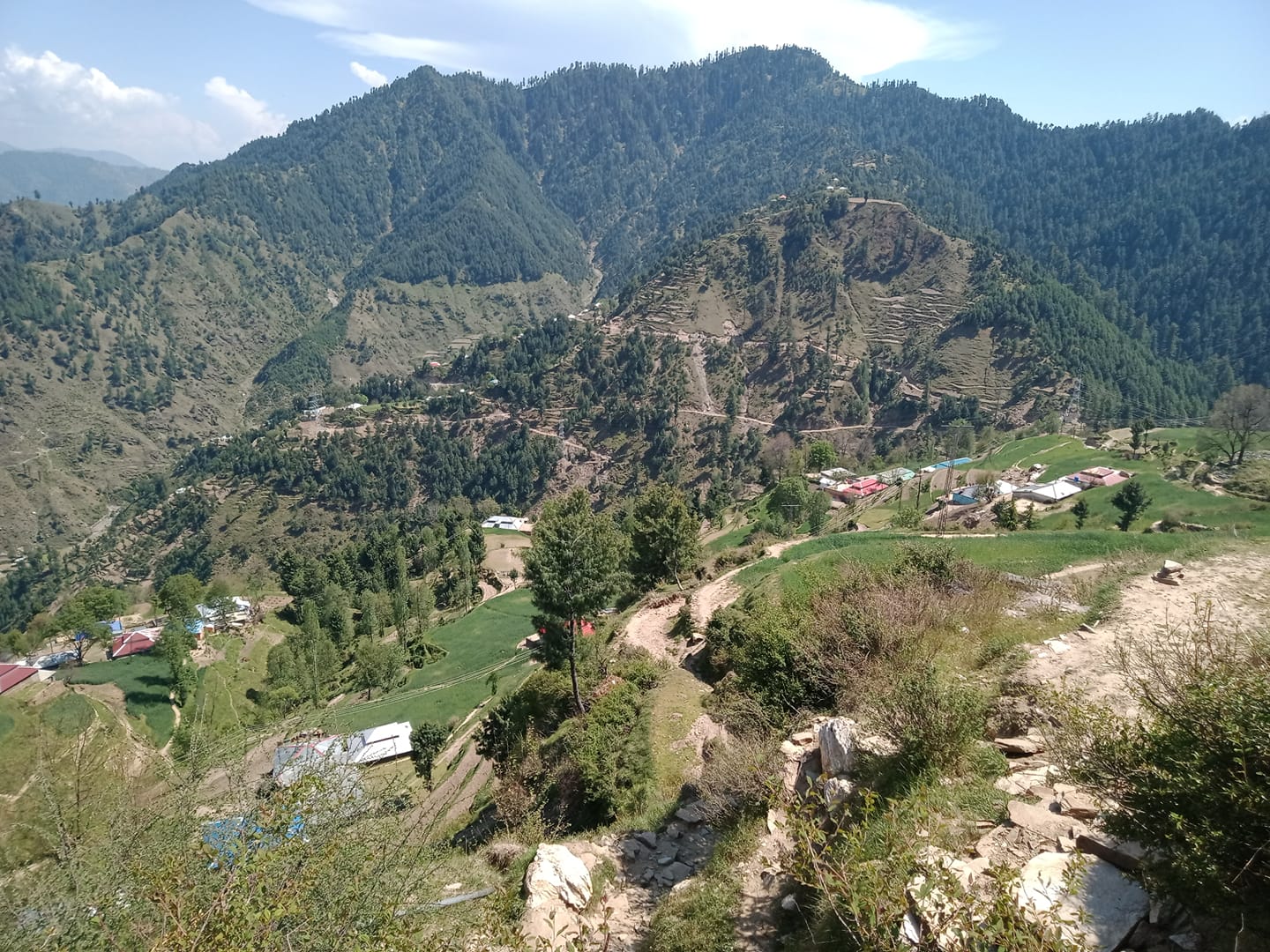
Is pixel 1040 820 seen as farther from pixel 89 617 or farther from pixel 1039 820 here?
pixel 89 617

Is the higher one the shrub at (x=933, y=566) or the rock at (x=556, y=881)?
the shrub at (x=933, y=566)

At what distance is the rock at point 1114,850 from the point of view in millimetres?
5372

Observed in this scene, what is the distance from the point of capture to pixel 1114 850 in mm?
5535

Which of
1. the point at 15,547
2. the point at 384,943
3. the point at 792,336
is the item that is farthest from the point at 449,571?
the point at 15,547

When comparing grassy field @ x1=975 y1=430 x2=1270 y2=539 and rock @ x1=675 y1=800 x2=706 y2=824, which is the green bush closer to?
rock @ x1=675 y1=800 x2=706 y2=824

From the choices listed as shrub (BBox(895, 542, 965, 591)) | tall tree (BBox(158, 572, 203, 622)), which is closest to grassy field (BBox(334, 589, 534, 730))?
tall tree (BBox(158, 572, 203, 622))

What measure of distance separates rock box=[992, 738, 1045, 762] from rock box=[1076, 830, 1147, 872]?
2.95 metres

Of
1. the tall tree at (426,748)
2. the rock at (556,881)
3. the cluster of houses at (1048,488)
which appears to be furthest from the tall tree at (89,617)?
the cluster of houses at (1048,488)

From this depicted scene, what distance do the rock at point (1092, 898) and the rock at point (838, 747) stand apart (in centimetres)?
299

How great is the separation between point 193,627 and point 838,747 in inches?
2098

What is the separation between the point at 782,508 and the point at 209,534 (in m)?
88.3

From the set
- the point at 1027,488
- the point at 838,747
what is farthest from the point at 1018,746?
the point at 1027,488

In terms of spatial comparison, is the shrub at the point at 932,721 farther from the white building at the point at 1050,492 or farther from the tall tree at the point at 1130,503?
the white building at the point at 1050,492

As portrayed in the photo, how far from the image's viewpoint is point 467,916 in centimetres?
688
